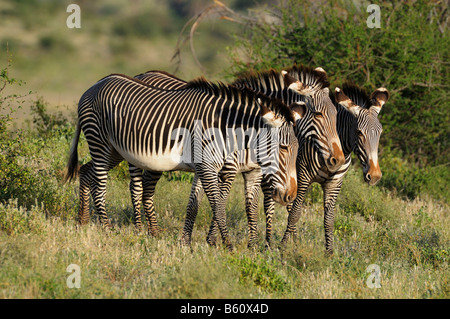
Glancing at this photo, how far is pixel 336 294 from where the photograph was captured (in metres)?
5.71

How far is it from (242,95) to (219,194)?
1.19 metres

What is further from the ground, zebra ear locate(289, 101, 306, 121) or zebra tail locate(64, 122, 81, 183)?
zebra tail locate(64, 122, 81, 183)

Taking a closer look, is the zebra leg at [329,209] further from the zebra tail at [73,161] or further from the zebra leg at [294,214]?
the zebra tail at [73,161]

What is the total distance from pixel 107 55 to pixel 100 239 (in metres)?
37.1

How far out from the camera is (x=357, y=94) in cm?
742

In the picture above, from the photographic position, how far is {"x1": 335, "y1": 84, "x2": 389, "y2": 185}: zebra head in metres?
6.75

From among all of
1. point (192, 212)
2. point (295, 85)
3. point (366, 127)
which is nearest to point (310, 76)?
point (295, 85)

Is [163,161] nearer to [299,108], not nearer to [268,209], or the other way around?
[268,209]

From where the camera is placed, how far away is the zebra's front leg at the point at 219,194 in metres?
7.10

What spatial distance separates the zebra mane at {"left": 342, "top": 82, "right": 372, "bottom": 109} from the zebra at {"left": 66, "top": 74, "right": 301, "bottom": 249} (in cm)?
88

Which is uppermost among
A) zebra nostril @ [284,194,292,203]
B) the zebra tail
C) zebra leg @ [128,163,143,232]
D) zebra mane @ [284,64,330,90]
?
zebra mane @ [284,64,330,90]

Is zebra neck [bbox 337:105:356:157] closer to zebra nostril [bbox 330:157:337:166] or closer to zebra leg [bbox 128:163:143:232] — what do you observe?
zebra nostril [bbox 330:157:337:166]

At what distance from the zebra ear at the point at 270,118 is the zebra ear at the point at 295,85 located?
629mm

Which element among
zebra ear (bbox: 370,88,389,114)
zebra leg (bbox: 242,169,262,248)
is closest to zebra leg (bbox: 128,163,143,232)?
zebra leg (bbox: 242,169,262,248)
